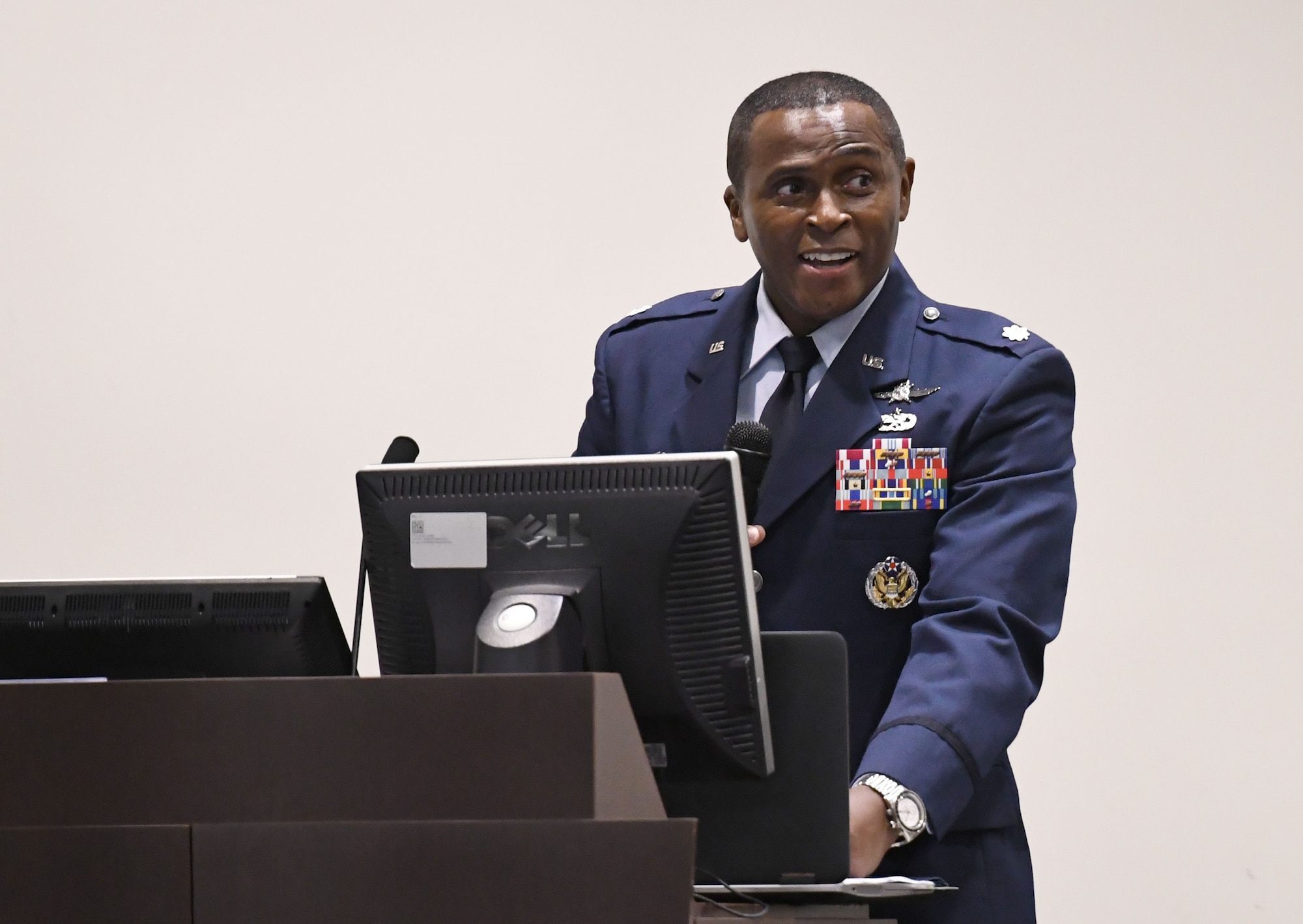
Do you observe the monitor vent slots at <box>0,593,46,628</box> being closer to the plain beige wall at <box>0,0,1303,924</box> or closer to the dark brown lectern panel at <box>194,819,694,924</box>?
the dark brown lectern panel at <box>194,819,694,924</box>

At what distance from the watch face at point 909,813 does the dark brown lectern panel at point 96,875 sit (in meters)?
0.72

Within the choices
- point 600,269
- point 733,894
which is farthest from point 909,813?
point 600,269

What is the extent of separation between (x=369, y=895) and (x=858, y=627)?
2.96ft

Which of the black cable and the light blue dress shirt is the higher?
the light blue dress shirt

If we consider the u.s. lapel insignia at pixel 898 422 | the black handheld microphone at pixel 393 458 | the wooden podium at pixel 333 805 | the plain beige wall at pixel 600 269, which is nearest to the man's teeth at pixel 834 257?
the u.s. lapel insignia at pixel 898 422

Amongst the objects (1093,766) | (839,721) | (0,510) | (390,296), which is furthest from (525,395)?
(839,721)

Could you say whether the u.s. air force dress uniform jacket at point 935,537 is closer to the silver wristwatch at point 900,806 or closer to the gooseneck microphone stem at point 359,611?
the silver wristwatch at point 900,806

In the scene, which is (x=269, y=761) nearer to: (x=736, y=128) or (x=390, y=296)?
(x=736, y=128)

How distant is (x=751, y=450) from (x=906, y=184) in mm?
630

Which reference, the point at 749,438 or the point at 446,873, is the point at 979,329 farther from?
the point at 446,873

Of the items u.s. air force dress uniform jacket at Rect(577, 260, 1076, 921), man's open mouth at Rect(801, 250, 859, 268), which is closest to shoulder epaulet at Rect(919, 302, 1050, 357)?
u.s. air force dress uniform jacket at Rect(577, 260, 1076, 921)

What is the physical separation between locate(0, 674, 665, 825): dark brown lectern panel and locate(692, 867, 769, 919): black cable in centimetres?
25

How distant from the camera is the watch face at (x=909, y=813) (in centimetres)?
144

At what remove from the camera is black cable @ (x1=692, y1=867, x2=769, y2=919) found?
1.20 m
